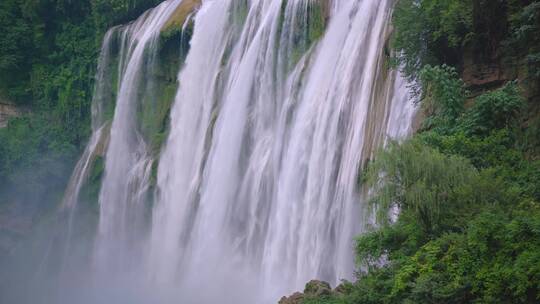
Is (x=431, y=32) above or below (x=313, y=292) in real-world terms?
above

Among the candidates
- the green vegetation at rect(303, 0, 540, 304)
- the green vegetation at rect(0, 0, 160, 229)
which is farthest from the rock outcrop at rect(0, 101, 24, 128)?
the green vegetation at rect(303, 0, 540, 304)

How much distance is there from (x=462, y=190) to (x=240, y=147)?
10.9 m

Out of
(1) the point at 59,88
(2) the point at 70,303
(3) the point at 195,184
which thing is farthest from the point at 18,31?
(3) the point at 195,184

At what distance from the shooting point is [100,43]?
30.5 metres

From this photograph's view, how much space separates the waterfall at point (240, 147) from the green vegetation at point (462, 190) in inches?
56.5

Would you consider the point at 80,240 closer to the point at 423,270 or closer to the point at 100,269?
the point at 100,269

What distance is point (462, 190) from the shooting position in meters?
9.41

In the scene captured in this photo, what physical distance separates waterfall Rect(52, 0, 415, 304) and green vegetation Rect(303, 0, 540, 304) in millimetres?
1435

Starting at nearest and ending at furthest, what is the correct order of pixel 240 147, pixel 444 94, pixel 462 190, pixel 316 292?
pixel 462 190 → pixel 316 292 → pixel 444 94 → pixel 240 147

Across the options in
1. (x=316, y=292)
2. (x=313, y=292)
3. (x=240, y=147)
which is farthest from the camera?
(x=240, y=147)

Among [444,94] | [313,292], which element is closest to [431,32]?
[444,94]

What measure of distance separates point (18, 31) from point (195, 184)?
1577 cm

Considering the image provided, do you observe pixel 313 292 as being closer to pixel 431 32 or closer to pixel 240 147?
pixel 431 32

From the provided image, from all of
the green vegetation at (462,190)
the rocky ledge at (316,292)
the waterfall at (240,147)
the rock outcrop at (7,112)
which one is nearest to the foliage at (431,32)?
the green vegetation at (462,190)
